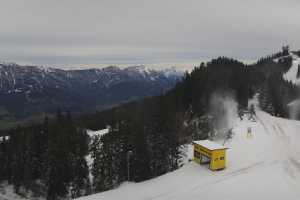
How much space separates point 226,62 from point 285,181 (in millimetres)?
78794

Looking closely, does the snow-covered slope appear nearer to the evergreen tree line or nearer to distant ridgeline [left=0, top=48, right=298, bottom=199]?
distant ridgeline [left=0, top=48, right=298, bottom=199]

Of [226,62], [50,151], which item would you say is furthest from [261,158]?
[226,62]

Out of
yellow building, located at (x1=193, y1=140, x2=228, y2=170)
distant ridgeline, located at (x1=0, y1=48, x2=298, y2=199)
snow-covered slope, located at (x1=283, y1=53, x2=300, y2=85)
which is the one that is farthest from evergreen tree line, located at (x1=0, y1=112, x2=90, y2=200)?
snow-covered slope, located at (x1=283, y1=53, x2=300, y2=85)

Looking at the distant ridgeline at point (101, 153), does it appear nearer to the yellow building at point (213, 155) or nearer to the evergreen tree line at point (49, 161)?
the evergreen tree line at point (49, 161)

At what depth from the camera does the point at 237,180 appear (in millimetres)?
33031

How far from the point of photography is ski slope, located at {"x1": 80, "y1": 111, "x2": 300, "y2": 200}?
3017 centimetres

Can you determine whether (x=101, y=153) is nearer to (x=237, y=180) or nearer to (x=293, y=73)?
(x=237, y=180)

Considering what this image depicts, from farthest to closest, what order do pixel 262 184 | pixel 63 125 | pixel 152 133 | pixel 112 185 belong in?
pixel 63 125, pixel 152 133, pixel 112 185, pixel 262 184

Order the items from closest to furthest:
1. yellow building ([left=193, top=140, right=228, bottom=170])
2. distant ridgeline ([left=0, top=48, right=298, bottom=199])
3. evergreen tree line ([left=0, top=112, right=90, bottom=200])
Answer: yellow building ([left=193, top=140, right=228, bottom=170])
distant ridgeline ([left=0, top=48, right=298, bottom=199])
evergreen tree line ([left=0, top=112, right=90, bottom=200])

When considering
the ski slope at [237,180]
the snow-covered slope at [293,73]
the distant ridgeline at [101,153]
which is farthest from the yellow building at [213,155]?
the snow-covered slope at [293,73]

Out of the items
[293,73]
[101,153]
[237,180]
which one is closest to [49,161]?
[101,153]

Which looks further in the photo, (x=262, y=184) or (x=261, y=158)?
(x=261, y=158)

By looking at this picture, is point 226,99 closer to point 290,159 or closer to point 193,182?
point 290,159

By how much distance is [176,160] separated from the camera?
149ft
